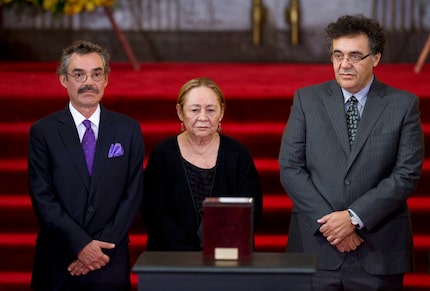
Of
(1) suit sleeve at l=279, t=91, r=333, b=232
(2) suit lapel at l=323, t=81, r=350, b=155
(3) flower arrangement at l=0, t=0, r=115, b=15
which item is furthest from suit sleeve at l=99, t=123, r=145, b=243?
(3) flower arrangement at l=0, t=0, r=115, b=15

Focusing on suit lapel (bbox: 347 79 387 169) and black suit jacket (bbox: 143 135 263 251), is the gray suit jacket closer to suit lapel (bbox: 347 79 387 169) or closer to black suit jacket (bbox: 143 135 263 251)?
suit lapel (bbox: 347 79 387 169)

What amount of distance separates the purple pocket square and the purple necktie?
3.0 inches

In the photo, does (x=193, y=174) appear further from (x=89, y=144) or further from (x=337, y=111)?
(x=337, y=111)

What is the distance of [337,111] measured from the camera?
454cm

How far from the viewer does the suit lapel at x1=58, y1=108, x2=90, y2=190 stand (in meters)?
4.48

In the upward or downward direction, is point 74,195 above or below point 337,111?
below

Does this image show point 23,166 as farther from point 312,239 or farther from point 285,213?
point 312,239

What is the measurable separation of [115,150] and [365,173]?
108 centimetres

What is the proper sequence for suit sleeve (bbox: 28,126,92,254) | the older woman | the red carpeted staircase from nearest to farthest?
suit sleeve (bbox: 28,126,92,254) → the older woman → the red carpeted staircase

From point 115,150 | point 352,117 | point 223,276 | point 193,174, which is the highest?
point 352,117

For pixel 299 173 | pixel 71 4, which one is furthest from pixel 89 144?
pixel 71 4

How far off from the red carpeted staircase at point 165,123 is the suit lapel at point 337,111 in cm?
128

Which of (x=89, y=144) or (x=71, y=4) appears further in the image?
(x=71, y=4)

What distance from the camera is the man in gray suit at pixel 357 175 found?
4445 millimetres
